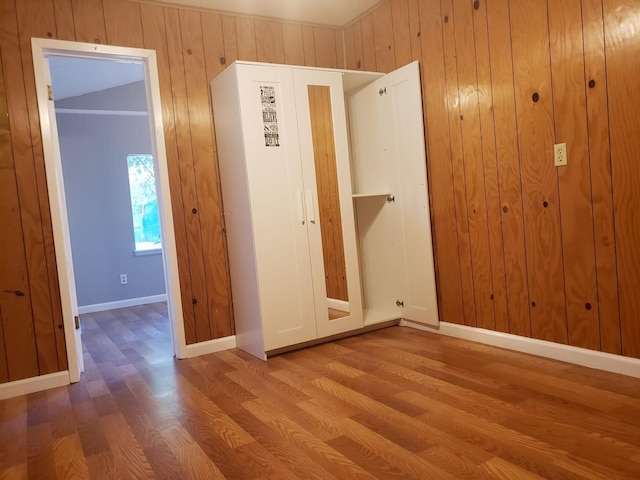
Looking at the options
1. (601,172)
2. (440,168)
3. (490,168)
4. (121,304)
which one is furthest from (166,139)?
(121,304)

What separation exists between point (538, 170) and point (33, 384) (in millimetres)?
3237

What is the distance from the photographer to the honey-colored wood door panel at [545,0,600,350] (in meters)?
2.49

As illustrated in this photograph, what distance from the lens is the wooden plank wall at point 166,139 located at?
116 inches

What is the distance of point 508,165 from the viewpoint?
9.55 feet

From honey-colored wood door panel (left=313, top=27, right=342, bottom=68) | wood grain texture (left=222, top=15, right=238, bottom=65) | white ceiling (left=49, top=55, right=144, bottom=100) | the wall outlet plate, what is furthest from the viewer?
white ceiling (left=49, top=55, right=144, bottom=100)

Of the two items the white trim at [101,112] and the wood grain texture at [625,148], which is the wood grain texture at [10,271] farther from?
the wood grain texture at [625,148]

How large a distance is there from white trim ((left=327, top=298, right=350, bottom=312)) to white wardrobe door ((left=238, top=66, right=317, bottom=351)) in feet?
0.49

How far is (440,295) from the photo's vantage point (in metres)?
3.52

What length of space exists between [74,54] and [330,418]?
2733 mm

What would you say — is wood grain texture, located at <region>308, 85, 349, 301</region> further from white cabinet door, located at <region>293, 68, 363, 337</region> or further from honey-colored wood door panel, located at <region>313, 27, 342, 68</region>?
honey-colored wood door panel, located at <region>313, 27, 342, 68</region>

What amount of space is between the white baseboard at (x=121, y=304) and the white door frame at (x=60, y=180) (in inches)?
107

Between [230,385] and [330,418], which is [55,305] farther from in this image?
[330,418]

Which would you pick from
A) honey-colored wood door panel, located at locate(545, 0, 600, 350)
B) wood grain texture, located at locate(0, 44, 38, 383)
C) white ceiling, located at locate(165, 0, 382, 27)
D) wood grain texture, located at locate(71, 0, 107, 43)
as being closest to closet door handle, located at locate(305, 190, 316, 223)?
white ceiling, located at locate(165, 0, 382, 27)

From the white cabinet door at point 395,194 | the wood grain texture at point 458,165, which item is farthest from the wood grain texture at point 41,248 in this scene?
the wood grain texture at point 458,165
